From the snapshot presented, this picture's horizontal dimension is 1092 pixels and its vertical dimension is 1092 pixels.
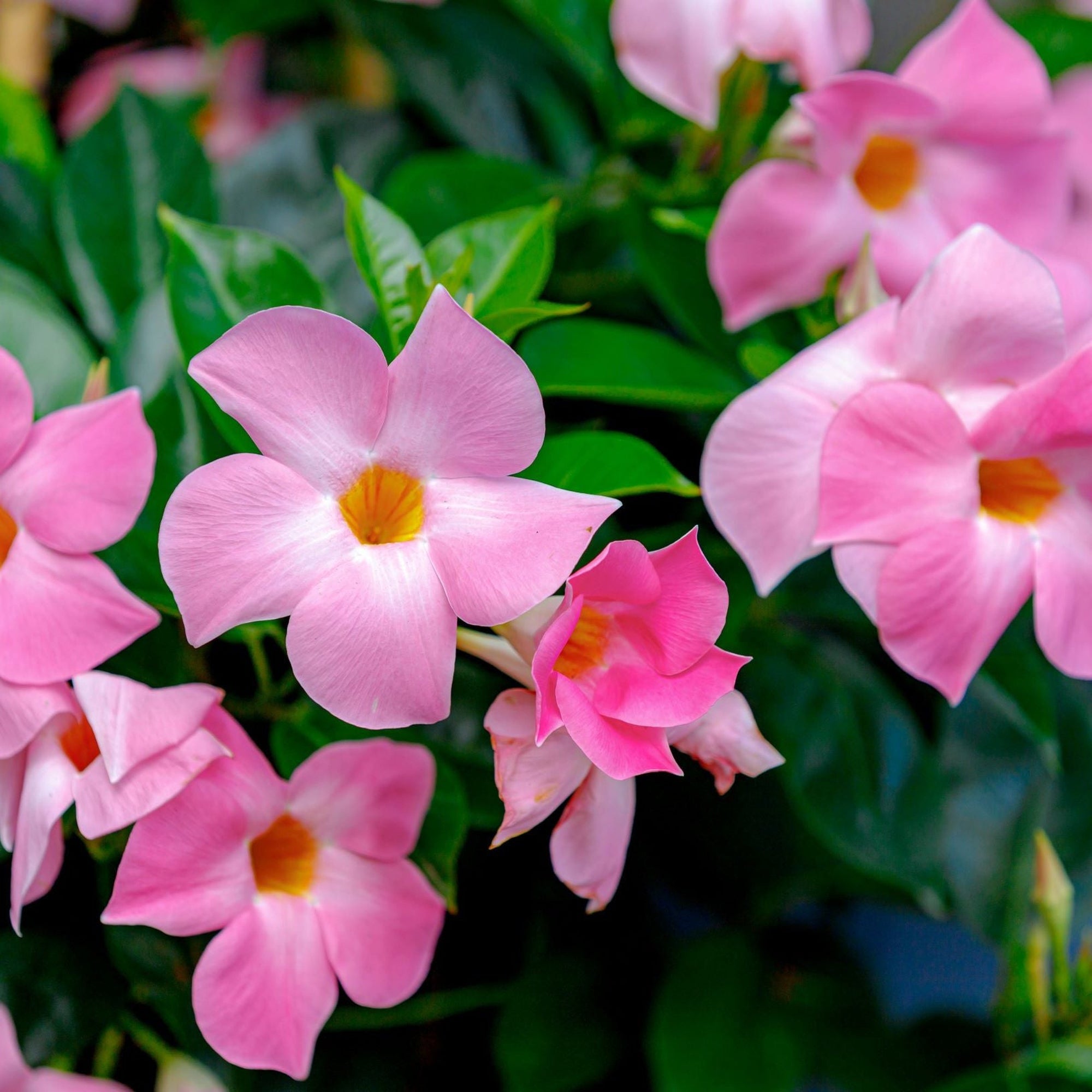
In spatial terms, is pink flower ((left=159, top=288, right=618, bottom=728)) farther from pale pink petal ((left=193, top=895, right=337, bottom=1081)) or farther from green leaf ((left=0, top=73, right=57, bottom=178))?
green leaf ((left=0, top=73, right=57, bottom=178))

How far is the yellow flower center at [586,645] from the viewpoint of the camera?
1.05ft

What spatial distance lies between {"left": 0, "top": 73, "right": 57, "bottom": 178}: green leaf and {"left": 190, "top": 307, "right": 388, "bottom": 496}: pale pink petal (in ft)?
1.27

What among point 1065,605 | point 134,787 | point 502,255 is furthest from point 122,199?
point 1065,605

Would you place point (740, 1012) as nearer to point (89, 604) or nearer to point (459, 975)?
point (459, 975)

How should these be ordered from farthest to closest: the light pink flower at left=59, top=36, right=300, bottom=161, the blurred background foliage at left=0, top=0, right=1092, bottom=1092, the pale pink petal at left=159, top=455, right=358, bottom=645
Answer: the light pink flower at left=59, top=36, right=300, bottom=161 → the blurred background foliage at left=0, top=0, right=1092, bottom=1092 → the pale pink petal at left=159, top=455, right=358, bottom=645

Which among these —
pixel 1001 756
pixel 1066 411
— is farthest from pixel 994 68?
pixel 1001 756

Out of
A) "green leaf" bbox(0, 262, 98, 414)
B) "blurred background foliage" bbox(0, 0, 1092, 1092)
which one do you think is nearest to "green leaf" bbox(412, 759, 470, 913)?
"blurred background foliage" bbox(0, 0, 1092, 1092)

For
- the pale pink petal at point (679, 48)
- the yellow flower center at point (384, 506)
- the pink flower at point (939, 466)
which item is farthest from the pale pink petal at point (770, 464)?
the pale pink petal at point (679, 48)

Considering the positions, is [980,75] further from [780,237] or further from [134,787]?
[134,787]

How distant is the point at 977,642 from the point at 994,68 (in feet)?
0.93

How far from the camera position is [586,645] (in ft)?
1.06

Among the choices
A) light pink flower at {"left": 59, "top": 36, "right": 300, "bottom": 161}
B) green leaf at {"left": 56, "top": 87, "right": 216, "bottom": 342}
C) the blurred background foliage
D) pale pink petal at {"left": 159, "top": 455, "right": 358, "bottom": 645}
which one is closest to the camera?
pale pink petal at {"left": 159, "top": 455, "right": 358, "bottom": 645}

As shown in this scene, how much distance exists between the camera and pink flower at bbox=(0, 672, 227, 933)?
0.30m

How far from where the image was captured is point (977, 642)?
1.16 ft
